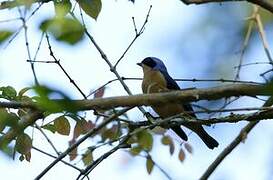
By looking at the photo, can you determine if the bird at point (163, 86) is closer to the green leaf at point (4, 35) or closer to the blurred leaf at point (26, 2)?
the blurred leaf at point (26, 2)

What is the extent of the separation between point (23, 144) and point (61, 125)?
0.74ft

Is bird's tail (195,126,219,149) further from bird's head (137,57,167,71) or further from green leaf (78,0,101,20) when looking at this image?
green leaf (78,0,101,20)

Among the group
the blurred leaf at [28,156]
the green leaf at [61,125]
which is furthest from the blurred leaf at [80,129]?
the blurred leaf at [28,156]

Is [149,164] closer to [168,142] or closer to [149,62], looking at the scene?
[168,142]

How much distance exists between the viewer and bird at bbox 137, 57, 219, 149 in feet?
14.9

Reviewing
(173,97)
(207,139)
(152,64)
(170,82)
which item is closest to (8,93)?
(173,97)

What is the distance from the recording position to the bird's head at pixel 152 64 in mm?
5422

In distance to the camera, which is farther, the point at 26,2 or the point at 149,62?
the point at 149,62

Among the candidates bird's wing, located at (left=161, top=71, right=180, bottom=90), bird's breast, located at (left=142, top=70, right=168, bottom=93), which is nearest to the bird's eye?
bird's breast, located at (left=142, top=70, right=168, bottom=93)

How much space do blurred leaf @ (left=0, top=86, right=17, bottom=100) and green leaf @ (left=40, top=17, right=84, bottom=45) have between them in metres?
1.39

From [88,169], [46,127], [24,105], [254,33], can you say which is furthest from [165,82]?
[24,105]

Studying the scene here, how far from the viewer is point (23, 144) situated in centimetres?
274

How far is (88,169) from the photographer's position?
259 cm

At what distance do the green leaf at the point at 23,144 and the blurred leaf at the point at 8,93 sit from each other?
0.18 m
